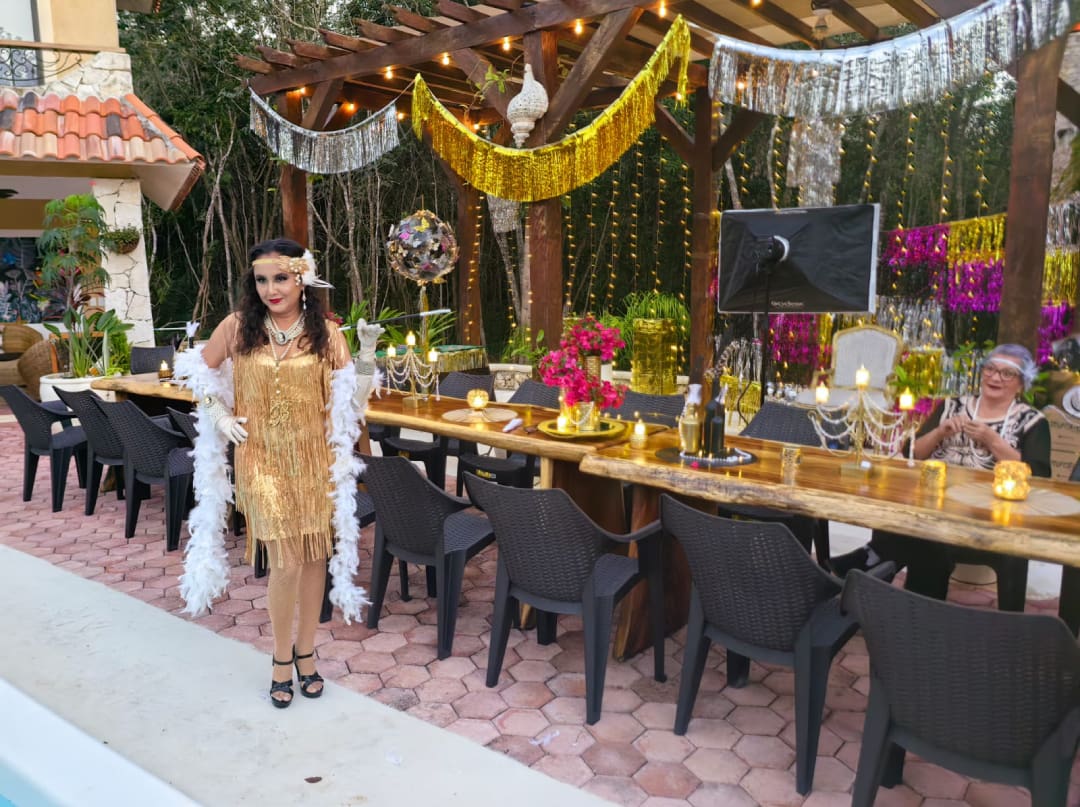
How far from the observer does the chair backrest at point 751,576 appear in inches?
86.7

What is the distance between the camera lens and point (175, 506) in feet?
14.1

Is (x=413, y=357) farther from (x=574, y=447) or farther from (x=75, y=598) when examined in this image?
(x=75, y=598)

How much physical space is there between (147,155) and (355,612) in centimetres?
668

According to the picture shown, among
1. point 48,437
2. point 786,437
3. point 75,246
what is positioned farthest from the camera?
point 75,246

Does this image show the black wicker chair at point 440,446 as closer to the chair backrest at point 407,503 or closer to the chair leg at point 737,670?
the chair backrest at point 407,503

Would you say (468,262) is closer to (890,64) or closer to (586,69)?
(586,69)

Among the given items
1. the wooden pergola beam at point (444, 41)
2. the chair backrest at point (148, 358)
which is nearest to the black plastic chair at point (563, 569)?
the wooden pergola beam at point (444, 41)

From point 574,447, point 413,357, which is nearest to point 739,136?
point 413,357

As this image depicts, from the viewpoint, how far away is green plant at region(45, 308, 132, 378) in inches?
285

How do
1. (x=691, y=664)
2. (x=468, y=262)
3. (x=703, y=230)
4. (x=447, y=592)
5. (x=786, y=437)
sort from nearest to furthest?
(x=691, y=664) → (x=447, y=592) → (x=786, y=437) → (x=703, y=230) → (x=468, y=262)

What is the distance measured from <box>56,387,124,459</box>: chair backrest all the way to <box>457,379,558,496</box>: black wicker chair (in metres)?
1.94

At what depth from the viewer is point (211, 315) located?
12719 mm

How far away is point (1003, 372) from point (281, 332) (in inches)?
103

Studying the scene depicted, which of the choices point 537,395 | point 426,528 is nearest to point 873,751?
point 426,528
